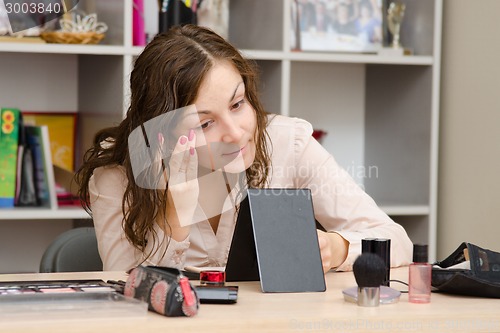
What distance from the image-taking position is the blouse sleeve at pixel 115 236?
1759mm

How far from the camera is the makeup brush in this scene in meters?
1.20

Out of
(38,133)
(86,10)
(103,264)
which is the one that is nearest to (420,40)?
(86,10)

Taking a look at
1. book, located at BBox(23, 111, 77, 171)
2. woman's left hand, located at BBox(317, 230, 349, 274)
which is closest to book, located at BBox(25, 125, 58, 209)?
book, located at BBox(23, 111, 77, 171)

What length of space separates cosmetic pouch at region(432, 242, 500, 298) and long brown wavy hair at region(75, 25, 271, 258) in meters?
0.62

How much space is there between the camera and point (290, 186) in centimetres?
201

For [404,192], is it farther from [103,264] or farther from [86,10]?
[103,264]

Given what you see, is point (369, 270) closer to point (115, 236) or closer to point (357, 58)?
point (115, 236)

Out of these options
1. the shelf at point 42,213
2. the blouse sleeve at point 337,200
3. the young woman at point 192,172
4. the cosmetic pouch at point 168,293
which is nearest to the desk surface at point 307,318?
the cosmetic pouch at point 168,293

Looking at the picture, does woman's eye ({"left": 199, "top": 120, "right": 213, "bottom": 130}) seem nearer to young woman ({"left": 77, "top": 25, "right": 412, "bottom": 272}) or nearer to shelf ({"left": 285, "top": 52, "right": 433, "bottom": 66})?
young woman ({"left": 77, "top": 25, "right": 412, "bottom": 272})

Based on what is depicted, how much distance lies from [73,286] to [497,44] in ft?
5.50

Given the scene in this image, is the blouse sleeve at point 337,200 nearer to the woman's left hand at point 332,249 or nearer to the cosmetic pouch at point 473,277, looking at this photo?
the woman's left hand at point 332,249

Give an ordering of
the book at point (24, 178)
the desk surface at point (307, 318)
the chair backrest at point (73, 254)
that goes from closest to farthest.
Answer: the desk surface at point (307, 318)
the chair backrest at point (73, 254)
the book at point (24, 178)

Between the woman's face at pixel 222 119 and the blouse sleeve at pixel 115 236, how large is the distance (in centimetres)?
21

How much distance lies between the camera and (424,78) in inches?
111
